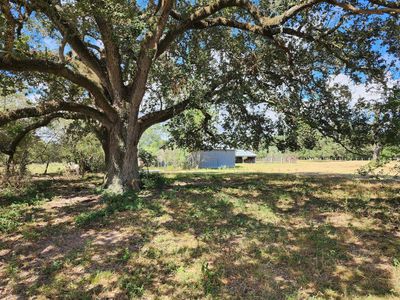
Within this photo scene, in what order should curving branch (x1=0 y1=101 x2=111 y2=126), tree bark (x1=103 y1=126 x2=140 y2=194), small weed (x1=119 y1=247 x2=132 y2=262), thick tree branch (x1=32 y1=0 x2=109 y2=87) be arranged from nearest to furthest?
small weed (x1=119 y1=247 x2=132 y2=262) < thick tree branch (x1=32 y1=0 x2=109 y2=87) < curving branch (x1=0 y1=101 x2=111 y2=126) < tree bark (x1=103 y1=126 x2=140 y2=194)

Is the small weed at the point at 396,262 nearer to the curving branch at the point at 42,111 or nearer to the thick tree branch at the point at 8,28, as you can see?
the thick tree branch at the point at 8,28

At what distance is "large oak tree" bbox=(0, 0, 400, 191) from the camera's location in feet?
28.7

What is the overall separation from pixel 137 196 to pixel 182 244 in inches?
149

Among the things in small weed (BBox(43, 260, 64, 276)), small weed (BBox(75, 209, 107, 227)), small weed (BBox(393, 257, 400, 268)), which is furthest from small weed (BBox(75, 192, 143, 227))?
small weed (BBox(393, 257, 400, 268))

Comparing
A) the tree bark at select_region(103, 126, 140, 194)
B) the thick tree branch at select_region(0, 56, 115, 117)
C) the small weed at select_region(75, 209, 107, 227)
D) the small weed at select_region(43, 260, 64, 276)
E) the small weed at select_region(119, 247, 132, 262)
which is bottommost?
the small weed at select_region(43, 260, 64, 276)

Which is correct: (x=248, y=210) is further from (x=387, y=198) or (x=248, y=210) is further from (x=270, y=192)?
(x=387, y=198)

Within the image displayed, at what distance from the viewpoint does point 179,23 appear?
980 centimetres

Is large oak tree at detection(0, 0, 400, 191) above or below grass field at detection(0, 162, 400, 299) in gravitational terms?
above

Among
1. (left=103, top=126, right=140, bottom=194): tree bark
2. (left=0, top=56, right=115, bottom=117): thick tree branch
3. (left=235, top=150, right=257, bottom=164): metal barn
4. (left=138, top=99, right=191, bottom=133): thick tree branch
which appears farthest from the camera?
(left=235, top=150, right=257, bottom=164): metal barn

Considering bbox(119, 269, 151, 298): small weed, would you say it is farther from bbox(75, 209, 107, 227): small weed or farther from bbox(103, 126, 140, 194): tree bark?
bbox(103, 126, 140, 194): tree bark

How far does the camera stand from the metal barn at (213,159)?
41.8 m

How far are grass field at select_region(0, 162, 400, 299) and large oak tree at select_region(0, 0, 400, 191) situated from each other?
3.07 m

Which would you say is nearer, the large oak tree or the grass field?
the grass field

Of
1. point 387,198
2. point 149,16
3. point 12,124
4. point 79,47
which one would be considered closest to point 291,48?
point 149,16
